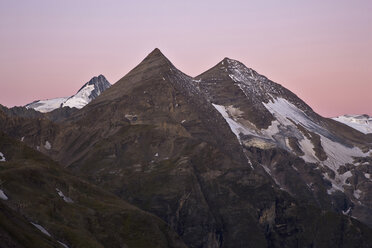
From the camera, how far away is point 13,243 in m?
188

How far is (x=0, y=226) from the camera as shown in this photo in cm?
19425

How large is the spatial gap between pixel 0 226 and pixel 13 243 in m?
8.08
